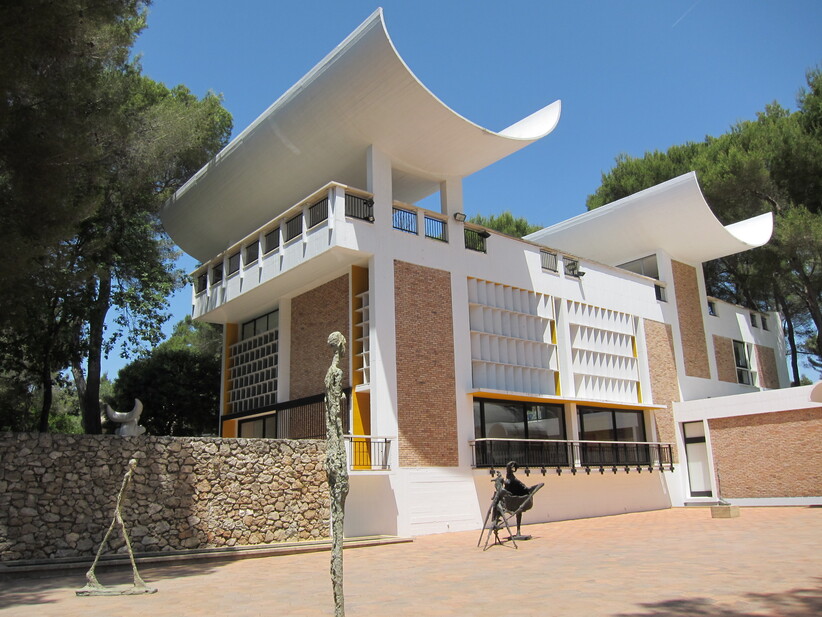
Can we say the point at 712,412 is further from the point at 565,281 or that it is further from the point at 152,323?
the point at 152,323

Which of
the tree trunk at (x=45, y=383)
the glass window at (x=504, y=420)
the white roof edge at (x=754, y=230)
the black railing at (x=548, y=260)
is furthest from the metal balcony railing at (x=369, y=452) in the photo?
the white roof edge at (x=754, y=230)

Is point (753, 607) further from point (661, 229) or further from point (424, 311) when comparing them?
point (661, 229)

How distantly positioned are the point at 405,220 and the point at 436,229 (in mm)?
1025

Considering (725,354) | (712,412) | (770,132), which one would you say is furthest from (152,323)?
(770,132)

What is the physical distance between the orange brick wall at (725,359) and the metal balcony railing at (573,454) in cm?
499

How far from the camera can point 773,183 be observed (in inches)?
1060

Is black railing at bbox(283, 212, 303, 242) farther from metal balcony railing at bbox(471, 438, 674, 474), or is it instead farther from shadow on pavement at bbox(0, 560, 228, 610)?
shadow on pavement at bbox(0, 560, 228, 610)

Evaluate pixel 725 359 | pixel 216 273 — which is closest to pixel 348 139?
pixel 216 273

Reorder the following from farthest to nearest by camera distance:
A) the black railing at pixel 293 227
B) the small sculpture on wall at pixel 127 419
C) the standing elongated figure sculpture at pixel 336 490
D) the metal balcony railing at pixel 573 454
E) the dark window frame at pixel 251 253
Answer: the dark window frame at pixel 251 253 → the black railing at pixel 293 227 → the metal balcony railing at pixel 573 454 → the small sculpture on wall at pixel 127 419 → the standing elongated figure sculpture at pixel 336 490

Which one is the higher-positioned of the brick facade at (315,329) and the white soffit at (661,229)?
the white soffit at (661,229)

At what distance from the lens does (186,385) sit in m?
24.0

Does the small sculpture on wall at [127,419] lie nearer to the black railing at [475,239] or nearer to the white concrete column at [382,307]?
the white concrete column at [382,307]

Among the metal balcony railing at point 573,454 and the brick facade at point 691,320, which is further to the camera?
the brick facade at point 691,320

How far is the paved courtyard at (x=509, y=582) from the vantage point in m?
6.31
